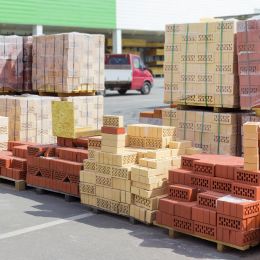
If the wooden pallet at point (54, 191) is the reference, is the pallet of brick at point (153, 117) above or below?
above

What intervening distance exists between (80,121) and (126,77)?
756 inches

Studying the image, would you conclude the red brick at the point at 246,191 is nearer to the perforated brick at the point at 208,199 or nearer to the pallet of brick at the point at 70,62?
the perforated brick at the point at 208,199

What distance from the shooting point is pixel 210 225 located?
7.19 meters

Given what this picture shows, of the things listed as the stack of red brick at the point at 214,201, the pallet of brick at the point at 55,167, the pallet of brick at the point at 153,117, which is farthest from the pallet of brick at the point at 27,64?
the stack of red brick at the point at 214,201

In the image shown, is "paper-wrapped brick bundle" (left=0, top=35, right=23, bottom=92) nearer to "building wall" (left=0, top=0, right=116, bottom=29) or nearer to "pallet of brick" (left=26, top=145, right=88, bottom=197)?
"pallet of brick" (left=26, top=145, right=88, bottom=197)

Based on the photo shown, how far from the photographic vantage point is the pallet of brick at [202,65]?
9.84 meters

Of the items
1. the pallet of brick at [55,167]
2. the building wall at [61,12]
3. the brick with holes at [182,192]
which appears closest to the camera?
the brick with holes at [182,192]

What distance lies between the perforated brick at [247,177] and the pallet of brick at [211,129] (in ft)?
8.79

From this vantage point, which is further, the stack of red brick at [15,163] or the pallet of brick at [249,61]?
the stack of red brick at [15,163]

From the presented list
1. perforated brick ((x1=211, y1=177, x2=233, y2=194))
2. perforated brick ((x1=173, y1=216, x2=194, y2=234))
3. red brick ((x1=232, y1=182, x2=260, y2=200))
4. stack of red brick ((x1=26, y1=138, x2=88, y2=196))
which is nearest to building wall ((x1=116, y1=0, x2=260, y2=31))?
stack of red brick ((x1=26, y1=138, x2=88, y2=196))

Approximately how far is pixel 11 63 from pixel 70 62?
231 cm

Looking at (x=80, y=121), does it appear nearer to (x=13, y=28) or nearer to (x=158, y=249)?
(x=158, y=249)

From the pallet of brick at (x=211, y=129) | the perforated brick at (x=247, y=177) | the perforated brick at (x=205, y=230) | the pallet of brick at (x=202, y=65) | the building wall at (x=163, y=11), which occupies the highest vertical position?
the building wall at (x=163, y=11)

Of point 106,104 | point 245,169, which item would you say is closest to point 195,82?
point 245,169
